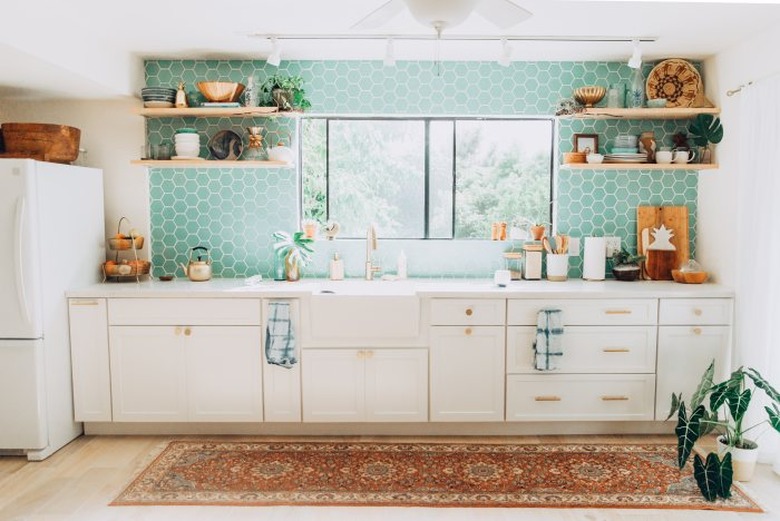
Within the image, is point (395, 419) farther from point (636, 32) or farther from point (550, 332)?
point (636, 32)

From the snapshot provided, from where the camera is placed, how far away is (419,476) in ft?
10.9

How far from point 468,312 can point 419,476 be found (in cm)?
97

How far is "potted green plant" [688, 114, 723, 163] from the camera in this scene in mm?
4062

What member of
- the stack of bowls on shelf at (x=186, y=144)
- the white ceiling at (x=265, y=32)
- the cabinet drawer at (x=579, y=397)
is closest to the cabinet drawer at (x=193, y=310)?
the stack of bowls on shelf at (x=186, y=144)

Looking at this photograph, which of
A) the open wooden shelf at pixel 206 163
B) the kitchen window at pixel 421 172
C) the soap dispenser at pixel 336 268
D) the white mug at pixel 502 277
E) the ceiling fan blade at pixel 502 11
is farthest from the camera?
the kitchen window at pixel 421 172

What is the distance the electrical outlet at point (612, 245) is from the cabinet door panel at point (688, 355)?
796 millimetres

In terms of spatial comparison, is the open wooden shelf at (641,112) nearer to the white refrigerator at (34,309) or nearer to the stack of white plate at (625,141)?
the stack of white plate at (625,141)

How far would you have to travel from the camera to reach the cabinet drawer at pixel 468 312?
12.3 feet

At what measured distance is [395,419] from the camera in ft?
12.5

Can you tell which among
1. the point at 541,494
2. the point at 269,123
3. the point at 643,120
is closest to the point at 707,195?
the point at 643,120

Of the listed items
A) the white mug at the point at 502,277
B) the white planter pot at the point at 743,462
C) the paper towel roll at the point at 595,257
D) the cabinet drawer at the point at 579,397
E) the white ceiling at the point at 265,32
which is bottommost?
the white planter pot at the point at 743,462

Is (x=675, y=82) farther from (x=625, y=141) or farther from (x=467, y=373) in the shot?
(x=467, y=373)

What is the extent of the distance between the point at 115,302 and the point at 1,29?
1566mm

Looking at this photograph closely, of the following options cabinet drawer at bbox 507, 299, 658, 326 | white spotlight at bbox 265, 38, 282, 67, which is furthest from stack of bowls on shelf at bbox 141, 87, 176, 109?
cabinet drawer at bbox 507, 299, 658, 326
